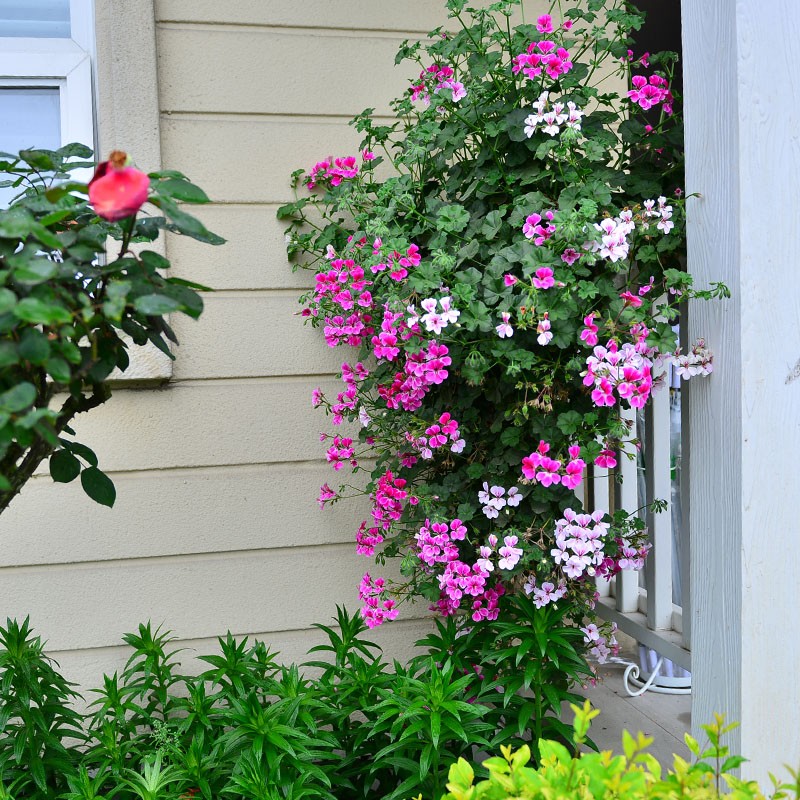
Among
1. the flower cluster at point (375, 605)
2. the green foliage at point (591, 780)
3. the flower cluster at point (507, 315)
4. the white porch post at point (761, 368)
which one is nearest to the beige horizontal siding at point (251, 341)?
the flower cluster at point (507, 315)

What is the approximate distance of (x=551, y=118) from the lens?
1.69 m

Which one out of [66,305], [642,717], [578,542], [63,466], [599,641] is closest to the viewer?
[66,305]

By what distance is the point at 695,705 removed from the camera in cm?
164

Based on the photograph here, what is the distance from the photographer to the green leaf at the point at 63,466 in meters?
1.26

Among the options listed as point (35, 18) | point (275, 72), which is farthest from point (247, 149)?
point (35, 18)

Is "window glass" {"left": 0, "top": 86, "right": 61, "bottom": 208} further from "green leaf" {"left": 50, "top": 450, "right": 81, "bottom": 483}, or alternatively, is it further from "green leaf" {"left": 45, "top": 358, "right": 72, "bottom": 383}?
"green leaf" {"left": 45, "top": 358, "right": 72, "bottom": 383}

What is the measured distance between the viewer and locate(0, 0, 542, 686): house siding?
6.90ft

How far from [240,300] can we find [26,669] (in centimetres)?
104

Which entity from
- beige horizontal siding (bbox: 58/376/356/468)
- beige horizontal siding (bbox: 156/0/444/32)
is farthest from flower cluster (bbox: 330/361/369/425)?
beige horizontal siding (bbox: 156/0/444/32)

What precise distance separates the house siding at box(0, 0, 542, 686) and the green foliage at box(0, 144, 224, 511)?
0.87 meters

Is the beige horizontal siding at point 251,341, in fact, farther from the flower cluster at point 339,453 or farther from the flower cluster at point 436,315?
the flower cluster at point 436,315

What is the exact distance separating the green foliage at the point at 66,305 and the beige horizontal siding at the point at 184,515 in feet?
2.83

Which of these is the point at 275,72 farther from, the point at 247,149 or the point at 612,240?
the point at 612,240

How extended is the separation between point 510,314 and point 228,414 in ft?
2.96
